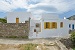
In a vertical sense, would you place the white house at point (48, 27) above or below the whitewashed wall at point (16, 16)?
below

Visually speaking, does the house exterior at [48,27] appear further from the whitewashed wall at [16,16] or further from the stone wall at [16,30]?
the whitewashed wall at [16,16]

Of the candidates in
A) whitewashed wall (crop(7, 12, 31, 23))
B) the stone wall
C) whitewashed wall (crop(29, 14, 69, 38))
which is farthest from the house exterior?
whitewashed wall (crop(7, 12, 31, 23))

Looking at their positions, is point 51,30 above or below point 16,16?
below

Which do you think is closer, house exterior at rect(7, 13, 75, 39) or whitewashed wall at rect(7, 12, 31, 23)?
house exterior at rect(7, 13, 75, 39)

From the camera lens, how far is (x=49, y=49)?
1499 cm

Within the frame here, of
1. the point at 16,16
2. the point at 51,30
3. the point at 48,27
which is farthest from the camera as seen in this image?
the point at 16,16

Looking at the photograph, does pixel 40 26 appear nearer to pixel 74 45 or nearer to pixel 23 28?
pixel 23 28

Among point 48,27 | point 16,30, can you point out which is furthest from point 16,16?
point 48,27

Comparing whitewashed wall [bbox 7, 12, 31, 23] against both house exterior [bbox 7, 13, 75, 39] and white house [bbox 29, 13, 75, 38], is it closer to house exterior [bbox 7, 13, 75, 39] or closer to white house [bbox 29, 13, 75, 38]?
house exterior [bbox 7, 13, 75, 39]

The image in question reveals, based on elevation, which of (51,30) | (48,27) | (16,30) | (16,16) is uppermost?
(16,16)

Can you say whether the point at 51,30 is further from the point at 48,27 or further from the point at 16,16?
the point at 16,16

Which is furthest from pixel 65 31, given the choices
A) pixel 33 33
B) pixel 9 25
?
pixel 9 25

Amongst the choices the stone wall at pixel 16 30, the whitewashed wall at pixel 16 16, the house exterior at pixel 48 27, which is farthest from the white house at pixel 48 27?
the whitewashed wall at pixel 16 16

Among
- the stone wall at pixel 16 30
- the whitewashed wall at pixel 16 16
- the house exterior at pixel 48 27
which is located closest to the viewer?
the stone wall at pixel 16 30
